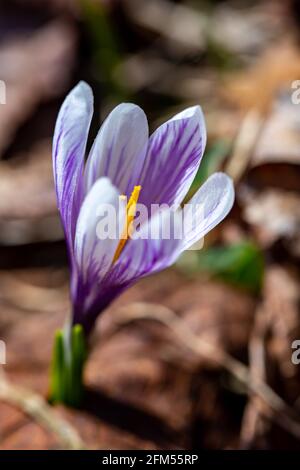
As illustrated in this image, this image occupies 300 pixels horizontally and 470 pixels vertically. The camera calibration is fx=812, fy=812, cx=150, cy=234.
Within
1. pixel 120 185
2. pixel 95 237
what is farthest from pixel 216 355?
pixel 95 237

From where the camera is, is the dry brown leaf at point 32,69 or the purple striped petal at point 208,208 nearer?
the purple striped petal at point 208,208

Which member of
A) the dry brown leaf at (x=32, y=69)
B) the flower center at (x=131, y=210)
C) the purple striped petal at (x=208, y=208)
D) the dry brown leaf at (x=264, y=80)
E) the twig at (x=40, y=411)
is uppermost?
the purple striped petal at (x=208, y=208)

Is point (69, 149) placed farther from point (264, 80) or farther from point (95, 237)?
point (264, 80)

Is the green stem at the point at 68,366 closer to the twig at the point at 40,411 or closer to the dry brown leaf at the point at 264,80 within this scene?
the twig at the point at 40,411

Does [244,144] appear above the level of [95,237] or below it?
below

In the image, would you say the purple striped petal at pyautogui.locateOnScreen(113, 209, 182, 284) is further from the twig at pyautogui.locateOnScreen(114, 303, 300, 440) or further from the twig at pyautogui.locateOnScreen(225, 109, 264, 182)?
the twig at pyautogui.locateOnScreen(225, 109, 264, 182)

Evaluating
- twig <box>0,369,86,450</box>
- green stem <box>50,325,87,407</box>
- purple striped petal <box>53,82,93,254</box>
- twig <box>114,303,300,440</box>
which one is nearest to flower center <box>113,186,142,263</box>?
purple striped petal <box>53,82,93,254</box>

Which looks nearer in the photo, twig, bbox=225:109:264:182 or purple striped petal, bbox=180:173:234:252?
purple striped petal, bbox=180:173:234:252

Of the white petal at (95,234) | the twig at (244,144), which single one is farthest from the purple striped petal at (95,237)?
the twig at (244,144)
